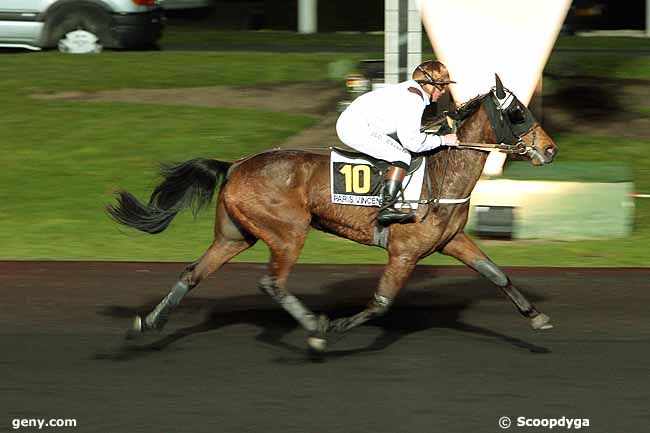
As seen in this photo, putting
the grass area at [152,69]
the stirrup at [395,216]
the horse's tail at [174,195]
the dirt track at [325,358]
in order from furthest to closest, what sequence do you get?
the grass area at [152,69]
the horse's tail at [174,195]
the stirrup at [395,216]
the dirt track at [325,358]

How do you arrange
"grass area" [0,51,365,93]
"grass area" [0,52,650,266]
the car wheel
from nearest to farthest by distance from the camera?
"grass area" [0,52,650,266]
"grass area" [0,51,365,93]
the car wheel

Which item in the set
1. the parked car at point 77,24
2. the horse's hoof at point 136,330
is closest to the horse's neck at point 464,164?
the horse's hoof at point 136,330

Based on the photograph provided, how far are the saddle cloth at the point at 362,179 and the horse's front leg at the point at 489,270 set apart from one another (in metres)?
0.48

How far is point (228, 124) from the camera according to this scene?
57.0ft

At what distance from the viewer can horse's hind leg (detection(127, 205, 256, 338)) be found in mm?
8547

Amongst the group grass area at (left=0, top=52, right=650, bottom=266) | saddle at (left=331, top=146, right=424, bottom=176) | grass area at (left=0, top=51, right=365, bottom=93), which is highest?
saddle at (left=331, top=146, right=424, bottom=176)

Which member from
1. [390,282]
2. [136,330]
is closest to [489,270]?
[390,282]

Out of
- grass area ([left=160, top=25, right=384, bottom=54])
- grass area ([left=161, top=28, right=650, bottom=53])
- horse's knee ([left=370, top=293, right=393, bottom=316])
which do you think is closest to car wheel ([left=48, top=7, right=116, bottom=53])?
grass area ([left=160, top=25, right=384, bottom=54])

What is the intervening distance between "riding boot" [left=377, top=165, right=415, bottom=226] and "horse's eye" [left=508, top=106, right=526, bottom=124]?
0.79 m

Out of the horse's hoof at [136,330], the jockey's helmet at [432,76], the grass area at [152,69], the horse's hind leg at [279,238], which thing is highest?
the jockey's helmet at [432,76]

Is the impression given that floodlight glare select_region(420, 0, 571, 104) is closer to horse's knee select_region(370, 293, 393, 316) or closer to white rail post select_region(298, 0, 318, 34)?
horse's knee select_region(370, 293, 393, 316)

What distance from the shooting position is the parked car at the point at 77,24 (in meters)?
20.8

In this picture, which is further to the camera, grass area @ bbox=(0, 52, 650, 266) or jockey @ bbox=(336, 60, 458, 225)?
grass area @ bbox=(0, 52, 650, 266)

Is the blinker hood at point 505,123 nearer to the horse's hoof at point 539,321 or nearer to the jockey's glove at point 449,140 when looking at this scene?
the jockey's glove at point 449,140
